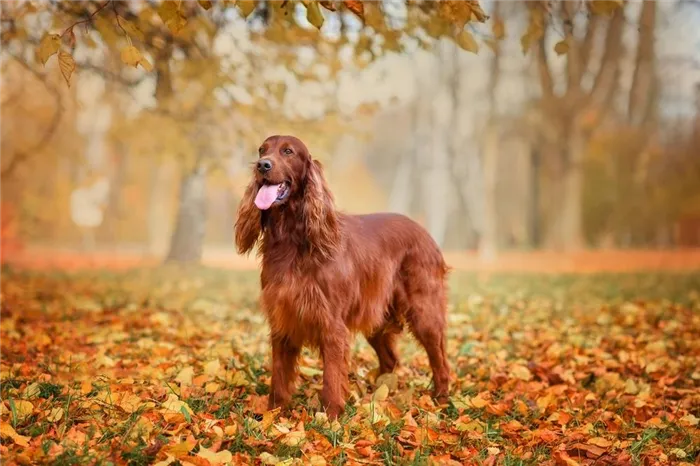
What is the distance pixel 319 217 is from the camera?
12.8 ft

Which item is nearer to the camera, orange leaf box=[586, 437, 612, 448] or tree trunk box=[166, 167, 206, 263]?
orange leaf box=[586, 437, 612, 448]

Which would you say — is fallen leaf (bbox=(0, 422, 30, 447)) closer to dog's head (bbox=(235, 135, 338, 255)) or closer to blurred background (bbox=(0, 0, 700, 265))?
dog's head (bbox=(235, 135, 338, 255))

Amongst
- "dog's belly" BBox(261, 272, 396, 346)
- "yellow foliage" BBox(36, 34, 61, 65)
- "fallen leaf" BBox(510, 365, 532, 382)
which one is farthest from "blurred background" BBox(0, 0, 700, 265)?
"fallen leaf" BBox(510, 365, 532, 382)

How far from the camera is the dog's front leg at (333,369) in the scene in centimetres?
397

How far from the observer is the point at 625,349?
605cm

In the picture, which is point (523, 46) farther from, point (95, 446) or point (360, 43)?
point (95, 446)

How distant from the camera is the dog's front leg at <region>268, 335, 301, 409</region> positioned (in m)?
4.10

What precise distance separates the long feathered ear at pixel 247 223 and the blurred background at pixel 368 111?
0.94 m

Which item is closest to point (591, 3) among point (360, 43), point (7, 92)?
point (360, 43)

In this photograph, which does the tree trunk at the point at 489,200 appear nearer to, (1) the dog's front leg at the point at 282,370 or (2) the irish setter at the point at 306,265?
(2) the irish setter at the point at 306,265

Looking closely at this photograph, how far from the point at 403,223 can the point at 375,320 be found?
0.74 metres

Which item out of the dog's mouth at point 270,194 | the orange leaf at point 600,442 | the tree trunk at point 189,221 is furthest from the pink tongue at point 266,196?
the tree trunk at point 189,221

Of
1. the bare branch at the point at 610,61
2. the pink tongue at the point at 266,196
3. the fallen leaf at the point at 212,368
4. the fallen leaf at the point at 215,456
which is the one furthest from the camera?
the bare branch at the point at 610,61

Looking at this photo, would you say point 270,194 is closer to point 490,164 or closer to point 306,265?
point 306,265
